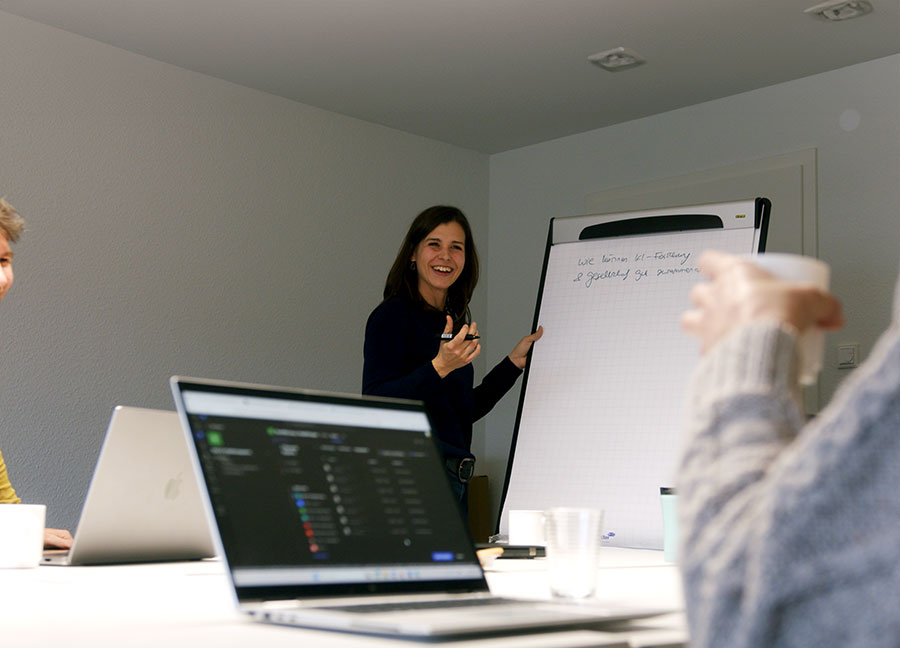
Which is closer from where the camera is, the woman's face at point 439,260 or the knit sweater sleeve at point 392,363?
the knit sweater sleeve at point 392,363

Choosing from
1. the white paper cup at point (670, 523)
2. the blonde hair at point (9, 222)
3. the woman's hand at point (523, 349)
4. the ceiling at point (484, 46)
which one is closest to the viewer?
the white paper cup at point (670, 523)

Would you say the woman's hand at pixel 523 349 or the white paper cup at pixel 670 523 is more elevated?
the woman's hand at pixel 523 349

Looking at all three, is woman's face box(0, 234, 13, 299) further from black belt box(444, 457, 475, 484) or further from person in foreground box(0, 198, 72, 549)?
black belt box(444, 457, 475, 484)

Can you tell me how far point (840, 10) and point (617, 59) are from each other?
833mm

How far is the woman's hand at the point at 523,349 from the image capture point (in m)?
2.73

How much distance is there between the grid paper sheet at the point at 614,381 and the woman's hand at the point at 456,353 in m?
0.23

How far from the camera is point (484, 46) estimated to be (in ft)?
12.3

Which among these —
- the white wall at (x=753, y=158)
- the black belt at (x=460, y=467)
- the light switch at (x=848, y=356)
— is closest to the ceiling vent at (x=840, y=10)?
the white wall at (x=753, y=158)

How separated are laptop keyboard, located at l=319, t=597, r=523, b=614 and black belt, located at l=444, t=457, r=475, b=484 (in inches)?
62.6

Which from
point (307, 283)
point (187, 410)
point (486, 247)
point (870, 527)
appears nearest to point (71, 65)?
point (307, 283)

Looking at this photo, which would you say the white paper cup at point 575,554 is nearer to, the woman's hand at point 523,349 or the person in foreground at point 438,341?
the person in foreground at point 438,341

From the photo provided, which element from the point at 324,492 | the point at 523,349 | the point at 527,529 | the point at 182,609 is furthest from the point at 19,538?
the point at 523,349

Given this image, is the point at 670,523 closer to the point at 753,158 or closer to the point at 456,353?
the point at 456,353

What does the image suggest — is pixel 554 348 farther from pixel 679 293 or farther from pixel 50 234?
pixel 50 234
